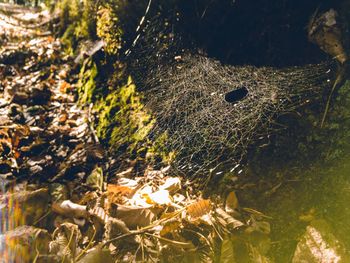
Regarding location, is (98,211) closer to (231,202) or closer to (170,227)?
(170,227)

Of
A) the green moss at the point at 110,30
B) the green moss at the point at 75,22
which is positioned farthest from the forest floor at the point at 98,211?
the green moss at the point at 75,22

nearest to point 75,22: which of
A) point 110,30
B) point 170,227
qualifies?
point 110,30

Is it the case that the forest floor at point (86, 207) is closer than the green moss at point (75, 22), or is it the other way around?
the forest floor at point (86, 207)

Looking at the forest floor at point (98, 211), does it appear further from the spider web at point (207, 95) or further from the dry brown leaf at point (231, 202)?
the spider web at point (207, 95)

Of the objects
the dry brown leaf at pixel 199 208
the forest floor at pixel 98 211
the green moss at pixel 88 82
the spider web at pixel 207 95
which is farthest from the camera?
the green moss at pixel 88 82

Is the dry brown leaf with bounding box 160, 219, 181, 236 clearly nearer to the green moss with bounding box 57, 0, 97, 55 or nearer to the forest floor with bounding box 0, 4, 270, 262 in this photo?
the forest floor with bounding box 0, 4, 270, 262

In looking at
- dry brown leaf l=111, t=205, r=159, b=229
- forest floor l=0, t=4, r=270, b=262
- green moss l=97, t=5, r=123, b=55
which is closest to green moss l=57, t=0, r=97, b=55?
green moss l=97, t=5, r=123, b=55

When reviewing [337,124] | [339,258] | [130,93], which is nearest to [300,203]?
[339,258]
